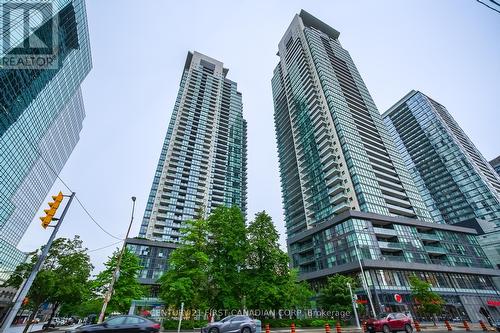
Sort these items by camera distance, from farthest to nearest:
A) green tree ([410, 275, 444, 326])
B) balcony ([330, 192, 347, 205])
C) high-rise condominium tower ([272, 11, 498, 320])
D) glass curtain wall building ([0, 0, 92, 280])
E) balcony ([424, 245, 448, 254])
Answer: balcony ([330, 192, 347, 205])
balcony ([424, 245, 448, 254])
glass curtain wall building ([0, 0, 92, 280])
high-rise condominium tower ([272, 11, 498, 320])
green tree ([410, 275, 444, 326])

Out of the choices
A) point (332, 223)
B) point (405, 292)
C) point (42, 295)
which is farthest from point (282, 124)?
point (42, 295)

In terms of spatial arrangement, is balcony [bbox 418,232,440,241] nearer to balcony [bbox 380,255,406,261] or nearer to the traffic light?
balcony [bbox 380,255,406,261]

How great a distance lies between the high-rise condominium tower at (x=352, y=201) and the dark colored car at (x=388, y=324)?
17.6 metres

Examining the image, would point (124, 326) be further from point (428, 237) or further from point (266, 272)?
point (428, 237)

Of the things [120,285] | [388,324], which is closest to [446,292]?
[388,324]

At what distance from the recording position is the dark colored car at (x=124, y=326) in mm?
11867

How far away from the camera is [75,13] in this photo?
57469mm

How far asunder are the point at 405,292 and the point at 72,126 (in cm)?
13658

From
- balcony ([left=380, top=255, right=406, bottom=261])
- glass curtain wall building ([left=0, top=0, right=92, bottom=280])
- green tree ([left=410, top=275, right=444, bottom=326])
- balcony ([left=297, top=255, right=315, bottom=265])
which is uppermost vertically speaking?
glass curtain wall building ([left=0, top=0, right=92, bottom=280])

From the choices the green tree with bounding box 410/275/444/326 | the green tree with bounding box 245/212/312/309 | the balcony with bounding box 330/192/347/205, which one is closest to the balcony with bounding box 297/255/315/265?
the balcony with bounding box 330/192/347/205

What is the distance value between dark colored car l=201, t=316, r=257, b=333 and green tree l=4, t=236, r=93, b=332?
23.2 metres

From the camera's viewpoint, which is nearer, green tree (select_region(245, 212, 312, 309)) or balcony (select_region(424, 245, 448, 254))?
green tree (select_region(245, 212, 312, 309))

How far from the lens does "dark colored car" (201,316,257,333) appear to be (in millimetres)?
15836

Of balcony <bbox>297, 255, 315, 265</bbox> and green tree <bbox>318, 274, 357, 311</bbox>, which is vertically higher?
balcony <bbox>297, 255, 315, 265</bbox>
